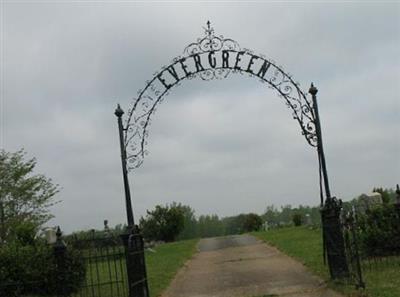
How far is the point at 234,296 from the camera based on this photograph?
1152 centimetres

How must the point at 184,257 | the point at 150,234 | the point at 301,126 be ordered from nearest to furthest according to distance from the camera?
the point at 301,126, the point at 184,257, the point at 150,234

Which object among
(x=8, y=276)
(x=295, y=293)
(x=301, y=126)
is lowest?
(x=295, y=293)

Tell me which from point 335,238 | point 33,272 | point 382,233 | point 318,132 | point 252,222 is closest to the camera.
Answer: point 335,238

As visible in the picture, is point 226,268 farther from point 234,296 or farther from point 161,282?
point 234,296

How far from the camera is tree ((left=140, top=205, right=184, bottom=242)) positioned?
123ft

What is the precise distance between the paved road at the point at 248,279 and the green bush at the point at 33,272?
2.15 m

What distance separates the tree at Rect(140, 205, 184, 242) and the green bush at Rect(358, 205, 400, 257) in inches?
946

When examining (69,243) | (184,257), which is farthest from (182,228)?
(69,243)

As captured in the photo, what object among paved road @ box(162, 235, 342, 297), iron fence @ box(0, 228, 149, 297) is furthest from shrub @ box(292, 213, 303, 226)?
iron fence @ box(0, 228, 149, 297)

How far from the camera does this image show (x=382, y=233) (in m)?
14.0

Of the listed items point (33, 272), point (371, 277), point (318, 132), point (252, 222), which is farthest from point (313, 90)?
point (252, 222)

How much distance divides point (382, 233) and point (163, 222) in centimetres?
2498

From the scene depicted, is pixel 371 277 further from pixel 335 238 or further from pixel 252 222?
pixel 252 222

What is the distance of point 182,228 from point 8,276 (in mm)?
25796
